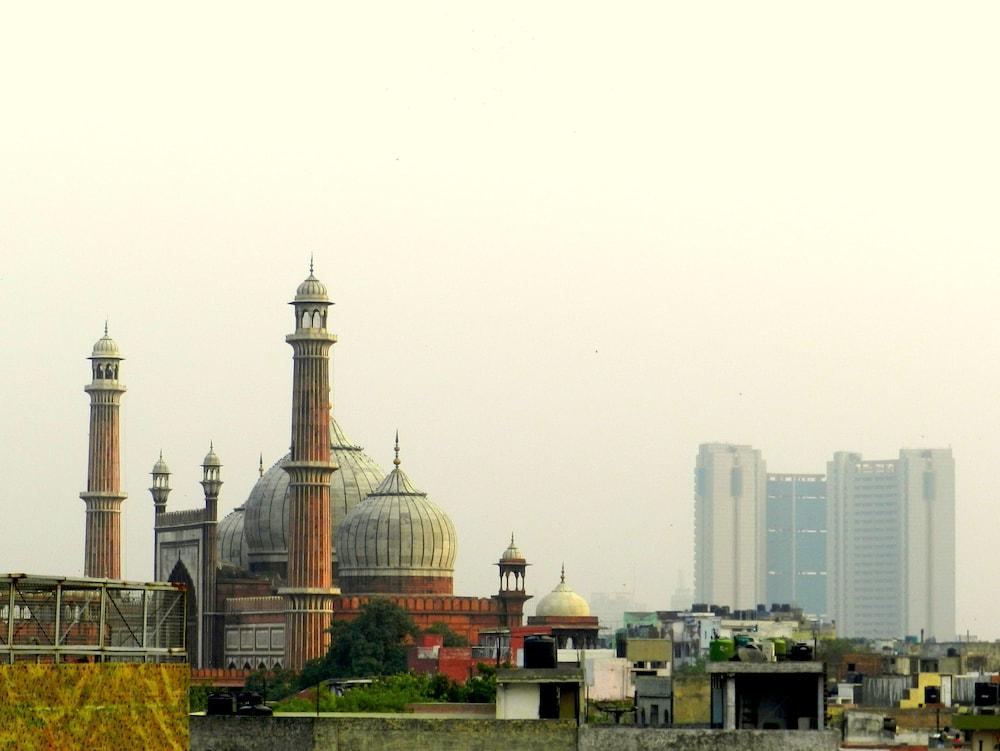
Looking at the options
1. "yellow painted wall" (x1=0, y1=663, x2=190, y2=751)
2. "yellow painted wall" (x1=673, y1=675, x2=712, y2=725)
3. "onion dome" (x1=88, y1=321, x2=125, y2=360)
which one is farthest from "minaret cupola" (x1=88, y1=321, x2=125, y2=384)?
"yellow painted wall" (x1=0, y1=663, x2=190, y2=751)

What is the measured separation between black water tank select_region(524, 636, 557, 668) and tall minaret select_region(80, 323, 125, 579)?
57750 millimetres

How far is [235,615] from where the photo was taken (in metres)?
88.3

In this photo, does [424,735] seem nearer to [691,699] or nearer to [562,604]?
→ [691,699]

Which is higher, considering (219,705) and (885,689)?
(219,705)

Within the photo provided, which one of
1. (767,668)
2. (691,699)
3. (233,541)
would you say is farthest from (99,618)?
(233,541)

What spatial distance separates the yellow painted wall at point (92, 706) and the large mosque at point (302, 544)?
2404 inches

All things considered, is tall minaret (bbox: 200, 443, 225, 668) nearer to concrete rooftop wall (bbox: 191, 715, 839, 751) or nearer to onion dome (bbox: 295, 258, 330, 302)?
onion dome (bbox: 295, 258, 330, 302)

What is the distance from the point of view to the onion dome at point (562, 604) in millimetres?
87438

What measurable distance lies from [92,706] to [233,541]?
72594 mm

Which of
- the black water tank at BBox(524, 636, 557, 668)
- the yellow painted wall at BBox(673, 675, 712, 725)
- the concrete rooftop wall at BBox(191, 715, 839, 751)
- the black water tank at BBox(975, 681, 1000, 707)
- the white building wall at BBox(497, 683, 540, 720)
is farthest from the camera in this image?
the yellow painted wall at BBox(673, 675, 712, 725)

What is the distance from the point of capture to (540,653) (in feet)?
115

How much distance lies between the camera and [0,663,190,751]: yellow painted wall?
21.5 metres

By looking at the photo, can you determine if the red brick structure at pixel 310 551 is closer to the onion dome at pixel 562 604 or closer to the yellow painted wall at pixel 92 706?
the onion dome at pixel 562 604

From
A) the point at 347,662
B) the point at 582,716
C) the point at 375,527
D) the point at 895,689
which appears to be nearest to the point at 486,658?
the point at 347,662
